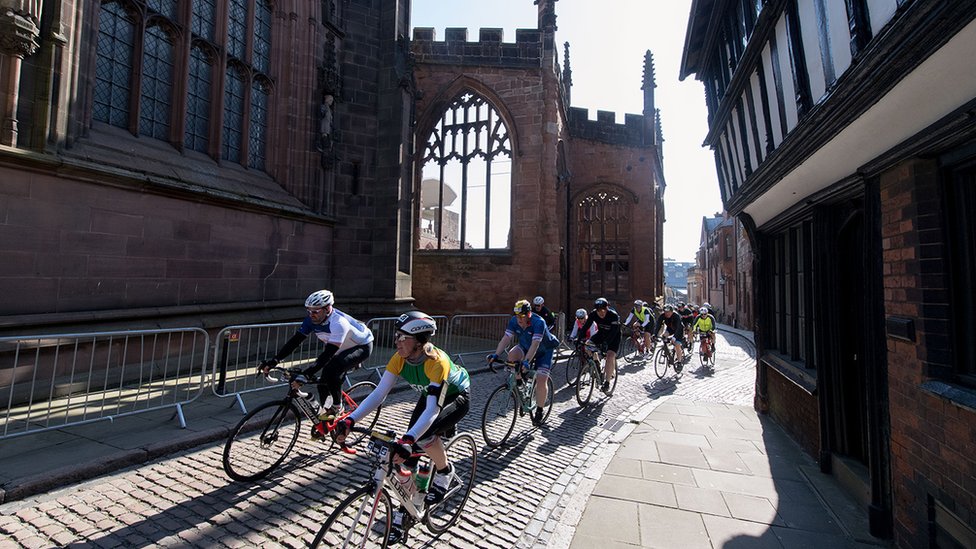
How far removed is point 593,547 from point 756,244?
6249 millimetres

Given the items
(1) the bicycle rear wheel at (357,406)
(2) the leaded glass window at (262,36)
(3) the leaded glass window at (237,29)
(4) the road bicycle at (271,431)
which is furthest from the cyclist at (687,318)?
(3) the leaded glass window at (237,29)

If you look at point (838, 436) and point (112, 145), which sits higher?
point (112, 145)

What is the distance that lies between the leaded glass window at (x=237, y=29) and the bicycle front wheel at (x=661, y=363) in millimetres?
11714

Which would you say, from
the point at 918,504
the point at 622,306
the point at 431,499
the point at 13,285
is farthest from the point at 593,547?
the point at 622,306

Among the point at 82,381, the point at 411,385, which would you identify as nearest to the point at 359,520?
the point at 411,385

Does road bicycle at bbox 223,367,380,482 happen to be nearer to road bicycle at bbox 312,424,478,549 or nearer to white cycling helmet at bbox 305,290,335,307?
white cycling helmet at bbox 305,290,335,307

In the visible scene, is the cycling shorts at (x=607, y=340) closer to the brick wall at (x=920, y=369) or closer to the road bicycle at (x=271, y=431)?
the brick wall at (x=920, y=369)

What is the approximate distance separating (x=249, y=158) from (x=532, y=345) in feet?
26.2

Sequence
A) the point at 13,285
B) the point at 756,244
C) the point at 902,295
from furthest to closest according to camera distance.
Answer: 1. the point at 756,244
2. the point at 13,285
3. the point at 902,295

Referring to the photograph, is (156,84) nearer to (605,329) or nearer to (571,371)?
(605,329)

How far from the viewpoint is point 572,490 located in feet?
14.3

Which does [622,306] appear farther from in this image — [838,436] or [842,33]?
[842,33]

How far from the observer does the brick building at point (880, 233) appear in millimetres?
2730

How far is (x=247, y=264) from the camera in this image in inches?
364
